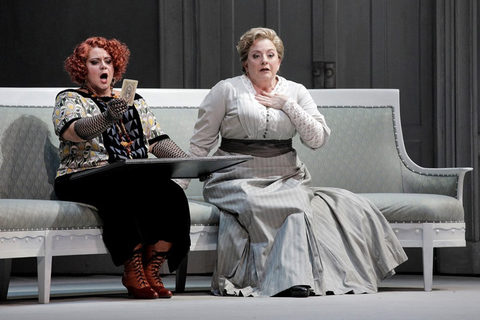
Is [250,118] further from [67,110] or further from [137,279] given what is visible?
[137,279]

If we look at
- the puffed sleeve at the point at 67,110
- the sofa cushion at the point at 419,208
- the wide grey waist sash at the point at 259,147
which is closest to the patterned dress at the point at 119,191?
the puffed sleeve at the point at 67,110

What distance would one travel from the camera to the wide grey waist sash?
→ 430cm

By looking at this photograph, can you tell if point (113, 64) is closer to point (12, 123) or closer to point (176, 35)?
point (12, 123)

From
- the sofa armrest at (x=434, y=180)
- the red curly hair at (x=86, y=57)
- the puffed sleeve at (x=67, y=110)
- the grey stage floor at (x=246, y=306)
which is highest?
the red curly hair at (x=86, y=57)

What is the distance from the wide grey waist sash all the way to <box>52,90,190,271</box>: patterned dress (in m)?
0.47

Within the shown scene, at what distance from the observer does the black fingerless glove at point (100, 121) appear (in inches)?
149

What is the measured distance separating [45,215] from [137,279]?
48 cm

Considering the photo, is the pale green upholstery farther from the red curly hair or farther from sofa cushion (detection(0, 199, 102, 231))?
sofa cushion (detection(0, 199, 102, 231))

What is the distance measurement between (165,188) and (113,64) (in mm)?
768

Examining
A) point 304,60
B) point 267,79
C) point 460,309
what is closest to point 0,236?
point 267,79

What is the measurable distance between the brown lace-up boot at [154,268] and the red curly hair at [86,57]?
92 centimetres

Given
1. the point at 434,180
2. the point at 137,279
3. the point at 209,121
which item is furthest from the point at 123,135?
the point at 434,180

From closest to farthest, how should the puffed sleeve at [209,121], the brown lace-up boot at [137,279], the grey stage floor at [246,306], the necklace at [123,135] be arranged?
the grey stage floor at [246,306], the brown lace-up boot at [137,279], the necklace at [123,135], the puffed sleeve at [209,121]

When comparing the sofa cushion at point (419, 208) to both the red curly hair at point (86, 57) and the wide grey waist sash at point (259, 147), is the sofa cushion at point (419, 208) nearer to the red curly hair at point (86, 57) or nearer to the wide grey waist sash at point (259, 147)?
the wide grey waist sash at point (259, 147)
